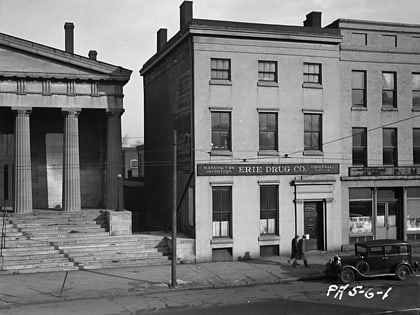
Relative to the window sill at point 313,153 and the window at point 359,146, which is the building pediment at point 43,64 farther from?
the window at point 359,146

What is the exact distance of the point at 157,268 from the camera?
2323cm

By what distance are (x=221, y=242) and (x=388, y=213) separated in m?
10.1

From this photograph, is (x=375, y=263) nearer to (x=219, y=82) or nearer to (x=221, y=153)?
(x=221, y=153)

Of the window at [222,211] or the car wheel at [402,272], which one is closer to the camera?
the car wheel at [402,272]

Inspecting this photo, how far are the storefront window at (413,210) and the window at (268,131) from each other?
865 centimetres

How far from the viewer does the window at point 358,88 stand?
91.1 ft

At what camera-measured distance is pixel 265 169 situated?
84.9ft

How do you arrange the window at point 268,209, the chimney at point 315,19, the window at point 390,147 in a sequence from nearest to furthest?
1. the window at point 268,209
2. the window at point 390,147
3. the chimney at point 315,19

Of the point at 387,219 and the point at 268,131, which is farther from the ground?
the point at 268,131

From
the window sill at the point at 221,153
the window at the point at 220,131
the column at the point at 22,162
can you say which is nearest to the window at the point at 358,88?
the window at the point at 220,131

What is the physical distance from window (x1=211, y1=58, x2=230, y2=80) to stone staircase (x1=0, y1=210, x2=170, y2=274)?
884 centimetres

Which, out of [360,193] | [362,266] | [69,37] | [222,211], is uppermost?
[69,37]

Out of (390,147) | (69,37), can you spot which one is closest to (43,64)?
(69,37)

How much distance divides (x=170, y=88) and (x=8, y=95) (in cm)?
904
